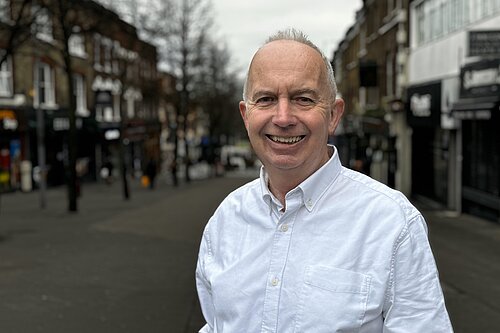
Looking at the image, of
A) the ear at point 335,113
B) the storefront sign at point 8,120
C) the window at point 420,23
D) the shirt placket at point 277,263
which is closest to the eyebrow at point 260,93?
the ear at point 335,113

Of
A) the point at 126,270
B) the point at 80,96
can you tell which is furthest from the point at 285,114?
the point at 80,96

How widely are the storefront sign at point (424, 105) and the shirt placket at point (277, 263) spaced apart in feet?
61.8

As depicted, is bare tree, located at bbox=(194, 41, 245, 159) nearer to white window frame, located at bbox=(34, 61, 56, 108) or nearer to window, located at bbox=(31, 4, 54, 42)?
white window frame, located at bbox=(34, 61, 56, 108)

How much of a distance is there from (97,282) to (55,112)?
21.8 meters

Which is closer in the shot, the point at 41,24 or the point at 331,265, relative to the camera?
the point at 331,265

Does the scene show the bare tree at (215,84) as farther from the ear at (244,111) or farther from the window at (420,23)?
the ear at (244,111)

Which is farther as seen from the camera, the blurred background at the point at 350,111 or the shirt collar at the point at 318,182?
the blurred background at the point at 350,111

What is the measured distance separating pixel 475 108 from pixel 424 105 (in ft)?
18.1

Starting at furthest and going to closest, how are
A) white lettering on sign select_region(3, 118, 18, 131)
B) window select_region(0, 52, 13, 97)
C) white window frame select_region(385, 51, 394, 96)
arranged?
white window frame select_region(385, 51, 394, 96)
window select_region(0, 52, 13, 97)
white lettering on sign select_region(3, 118, 18, 131)

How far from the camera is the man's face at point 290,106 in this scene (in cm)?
197

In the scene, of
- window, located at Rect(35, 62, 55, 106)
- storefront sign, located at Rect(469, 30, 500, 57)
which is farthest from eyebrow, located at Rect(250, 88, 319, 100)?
window, located at Rect(35, 62, 55, 106)

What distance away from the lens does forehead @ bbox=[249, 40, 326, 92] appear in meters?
1.97

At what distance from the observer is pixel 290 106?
1994 mm

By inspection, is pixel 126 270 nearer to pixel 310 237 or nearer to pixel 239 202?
pixel 239 202
